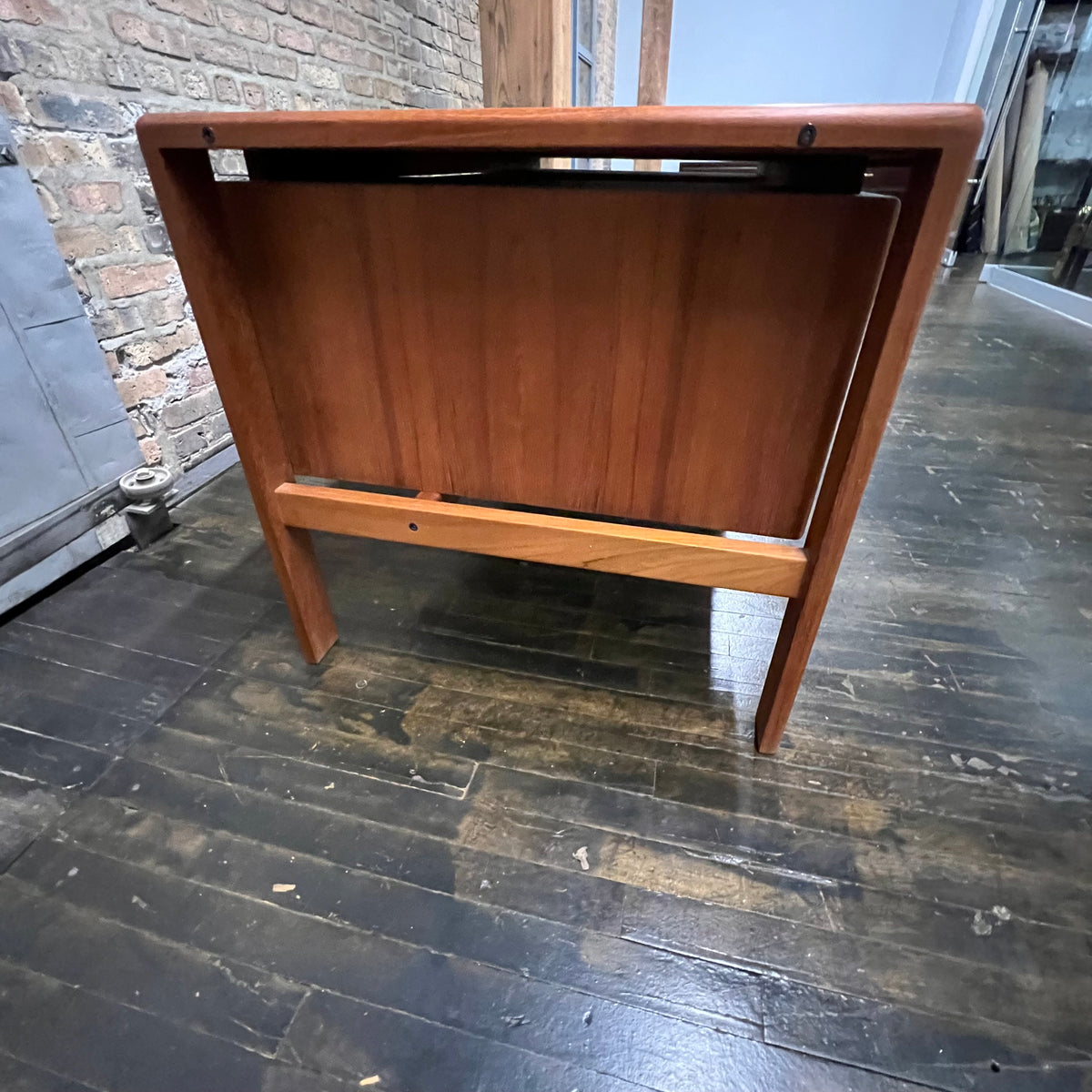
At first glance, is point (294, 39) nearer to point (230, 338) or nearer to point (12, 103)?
point (12, 103)

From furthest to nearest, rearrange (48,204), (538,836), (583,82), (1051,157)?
(1051,157) < (583,82) < (48,204) < (538,836)

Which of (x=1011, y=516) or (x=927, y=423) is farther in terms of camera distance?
(x=927, y=423)

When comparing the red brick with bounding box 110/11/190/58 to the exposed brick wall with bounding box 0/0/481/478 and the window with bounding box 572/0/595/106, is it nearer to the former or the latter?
the exposed brick wall with bounding box 0/0/481/478

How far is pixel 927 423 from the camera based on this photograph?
220 centimetres

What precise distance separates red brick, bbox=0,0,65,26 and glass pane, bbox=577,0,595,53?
3.89 m

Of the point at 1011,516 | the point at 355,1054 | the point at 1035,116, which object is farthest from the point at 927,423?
the point at 1035,116

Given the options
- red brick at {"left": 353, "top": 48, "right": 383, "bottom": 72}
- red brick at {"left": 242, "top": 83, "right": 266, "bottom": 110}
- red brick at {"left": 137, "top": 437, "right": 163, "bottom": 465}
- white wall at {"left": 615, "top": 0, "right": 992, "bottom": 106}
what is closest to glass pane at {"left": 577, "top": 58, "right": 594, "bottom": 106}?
white wall at {"left": 615, "top": 0, "right": 992, "bottom": 106}

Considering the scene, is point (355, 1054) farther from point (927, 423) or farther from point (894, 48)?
point (894, 48)

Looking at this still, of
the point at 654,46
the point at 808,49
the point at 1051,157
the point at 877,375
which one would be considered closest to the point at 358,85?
the point at 654,46

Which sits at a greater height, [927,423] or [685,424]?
[685,424]

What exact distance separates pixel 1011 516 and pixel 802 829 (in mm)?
1259

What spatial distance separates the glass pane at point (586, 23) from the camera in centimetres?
414

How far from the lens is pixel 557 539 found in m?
0.87

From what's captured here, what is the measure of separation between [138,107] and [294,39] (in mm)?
740
